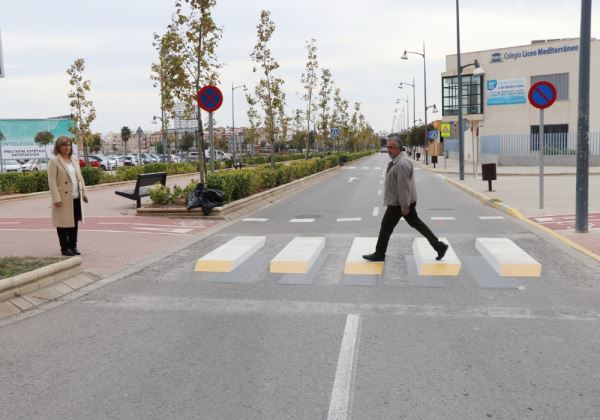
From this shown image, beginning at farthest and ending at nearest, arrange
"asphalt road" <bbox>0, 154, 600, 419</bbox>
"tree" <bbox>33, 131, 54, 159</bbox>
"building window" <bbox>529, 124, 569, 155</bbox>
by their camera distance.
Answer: "building window" <bbox>529, 124, 569, 155</bbox> → "tree" <bbox>33, 131, 54, 159</bbox> → "asphalt road" <bbox>0, 154, 600, 419</bbox>

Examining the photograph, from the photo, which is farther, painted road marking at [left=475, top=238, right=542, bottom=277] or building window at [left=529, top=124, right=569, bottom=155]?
building window at [left=529, top=124, right=569, bottom=155]

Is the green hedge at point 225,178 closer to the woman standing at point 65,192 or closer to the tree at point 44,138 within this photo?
the woman standing at point 65,192

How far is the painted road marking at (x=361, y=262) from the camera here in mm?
7809

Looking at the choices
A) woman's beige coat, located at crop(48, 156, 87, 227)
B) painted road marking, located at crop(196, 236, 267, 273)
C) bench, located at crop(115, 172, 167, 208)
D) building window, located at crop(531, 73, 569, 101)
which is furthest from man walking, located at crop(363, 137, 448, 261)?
building window, located at crop(531, 73, 569, 101)

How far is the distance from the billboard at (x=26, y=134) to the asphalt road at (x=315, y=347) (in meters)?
37.9

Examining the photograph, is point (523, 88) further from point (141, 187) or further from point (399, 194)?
point (399, 194)

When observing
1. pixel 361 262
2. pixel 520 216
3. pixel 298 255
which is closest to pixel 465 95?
pixel 520 216

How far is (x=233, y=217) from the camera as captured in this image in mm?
14305

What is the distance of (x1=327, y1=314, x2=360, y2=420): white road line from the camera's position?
3.63 metres

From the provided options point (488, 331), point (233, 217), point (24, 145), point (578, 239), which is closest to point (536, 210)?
point (578, 239)

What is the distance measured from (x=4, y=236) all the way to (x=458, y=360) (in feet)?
30.4

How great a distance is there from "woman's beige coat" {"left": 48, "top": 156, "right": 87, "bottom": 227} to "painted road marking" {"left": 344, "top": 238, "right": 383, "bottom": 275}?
13.0ft

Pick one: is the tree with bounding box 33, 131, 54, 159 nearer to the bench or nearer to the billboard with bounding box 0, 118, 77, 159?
the billboard with bounding box 0, 118, 77, 159

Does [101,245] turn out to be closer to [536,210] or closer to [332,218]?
[332,218]
